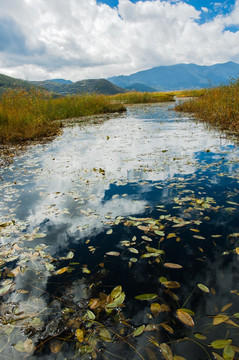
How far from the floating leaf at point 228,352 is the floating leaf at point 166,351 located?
1.01ft

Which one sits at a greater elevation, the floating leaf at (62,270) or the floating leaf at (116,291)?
the floating leaf at (116,291)

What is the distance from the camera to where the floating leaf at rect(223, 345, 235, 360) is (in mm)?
1206

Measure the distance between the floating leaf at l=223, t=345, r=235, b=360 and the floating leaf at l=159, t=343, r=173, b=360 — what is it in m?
0.31

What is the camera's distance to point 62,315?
1.55m

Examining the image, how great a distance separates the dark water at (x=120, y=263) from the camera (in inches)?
53.6

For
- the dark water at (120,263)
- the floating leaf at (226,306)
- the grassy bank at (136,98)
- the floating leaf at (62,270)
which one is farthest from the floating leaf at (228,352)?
the grassy bank at (136,98)

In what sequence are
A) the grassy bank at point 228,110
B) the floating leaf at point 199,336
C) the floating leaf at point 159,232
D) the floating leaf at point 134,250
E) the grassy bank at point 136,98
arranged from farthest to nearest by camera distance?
the grassy bank at point 136,98
the grassy bank at point 228,110
the floating leaf at point 159,232
the floating leaf at point 134,250
the floating leaf at point 199,336

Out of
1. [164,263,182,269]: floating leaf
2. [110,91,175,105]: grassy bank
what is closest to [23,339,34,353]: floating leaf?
[164,263,182,269]: floating leaf

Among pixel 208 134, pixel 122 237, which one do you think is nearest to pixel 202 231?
pixel 122 237

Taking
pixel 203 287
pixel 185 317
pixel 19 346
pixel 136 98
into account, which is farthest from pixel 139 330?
pixel 136 98

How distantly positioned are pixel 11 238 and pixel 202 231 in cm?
236

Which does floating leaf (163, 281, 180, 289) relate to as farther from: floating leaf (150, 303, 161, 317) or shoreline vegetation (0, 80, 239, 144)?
shoreline vegetation (0, 80, 239, 144)

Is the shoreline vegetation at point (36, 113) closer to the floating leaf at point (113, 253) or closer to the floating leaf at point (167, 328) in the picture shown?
the floating leaf at point (113, 253)

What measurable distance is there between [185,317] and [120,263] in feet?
2.59
